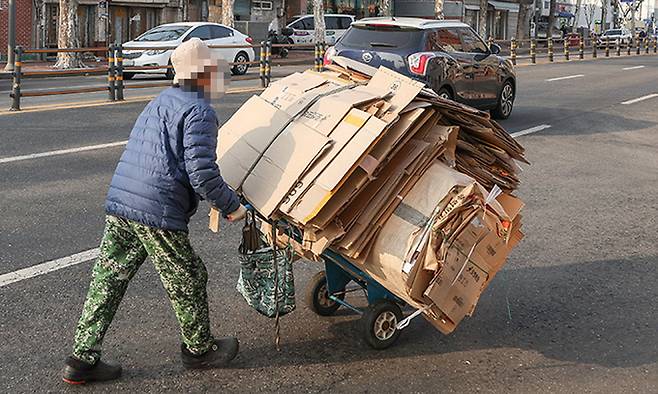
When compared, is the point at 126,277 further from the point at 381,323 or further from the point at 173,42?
the point at 173,42

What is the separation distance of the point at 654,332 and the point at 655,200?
4.64 metres

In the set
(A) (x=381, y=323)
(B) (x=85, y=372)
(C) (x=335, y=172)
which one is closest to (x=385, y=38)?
(A) (x=381, y=323)

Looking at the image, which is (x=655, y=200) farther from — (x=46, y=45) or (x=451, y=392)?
(x=46, y=45)

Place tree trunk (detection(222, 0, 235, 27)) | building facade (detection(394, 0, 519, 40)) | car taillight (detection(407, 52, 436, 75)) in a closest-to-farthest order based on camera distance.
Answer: car taillight (detection(407, 52, 436, 75)) < tree trunk (detection(222, 0, 235, 27)) < building facade (detection(394, 0, 519, 40))

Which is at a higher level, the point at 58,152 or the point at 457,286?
the point at 457,286

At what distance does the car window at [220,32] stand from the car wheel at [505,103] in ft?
44.6

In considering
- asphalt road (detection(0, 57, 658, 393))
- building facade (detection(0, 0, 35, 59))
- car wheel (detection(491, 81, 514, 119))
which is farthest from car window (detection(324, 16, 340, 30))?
asphalt road (detection(0, 57, 658, 393))

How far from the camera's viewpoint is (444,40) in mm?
14633

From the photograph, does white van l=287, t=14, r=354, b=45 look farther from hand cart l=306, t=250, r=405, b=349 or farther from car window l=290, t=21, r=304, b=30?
hand cart l=306, t=250, r=405, b=349

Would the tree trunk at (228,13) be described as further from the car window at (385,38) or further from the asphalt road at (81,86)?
the car window at (385,38)

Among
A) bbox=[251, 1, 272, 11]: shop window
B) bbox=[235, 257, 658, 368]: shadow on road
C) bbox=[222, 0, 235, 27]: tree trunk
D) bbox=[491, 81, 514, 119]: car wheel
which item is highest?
bbox=[251, 1, 272, 11]: shop window

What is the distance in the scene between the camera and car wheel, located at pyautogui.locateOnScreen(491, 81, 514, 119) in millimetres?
16178

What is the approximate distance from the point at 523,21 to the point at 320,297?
67.8 m

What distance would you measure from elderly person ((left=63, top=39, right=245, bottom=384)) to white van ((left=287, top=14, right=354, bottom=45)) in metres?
38.3
